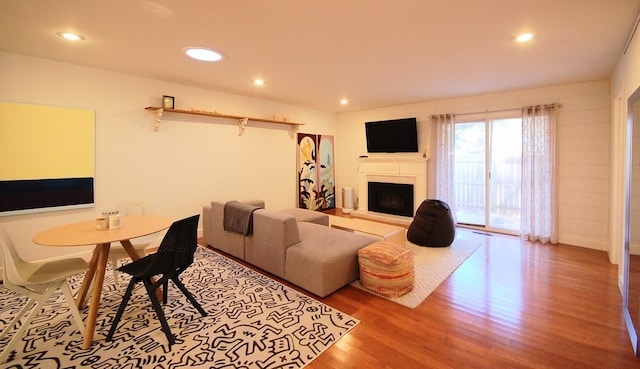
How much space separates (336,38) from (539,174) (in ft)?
12.6

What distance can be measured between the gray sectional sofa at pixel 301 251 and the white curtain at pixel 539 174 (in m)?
2.99

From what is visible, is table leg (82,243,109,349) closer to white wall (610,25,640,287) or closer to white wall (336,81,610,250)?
white wall (610,25,640,287)

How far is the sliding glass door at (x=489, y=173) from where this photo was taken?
4.89 meters

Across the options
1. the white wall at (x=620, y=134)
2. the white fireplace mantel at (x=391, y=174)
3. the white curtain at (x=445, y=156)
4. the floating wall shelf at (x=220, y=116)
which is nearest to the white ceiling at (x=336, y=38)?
the white wall at (x=620, y=134)

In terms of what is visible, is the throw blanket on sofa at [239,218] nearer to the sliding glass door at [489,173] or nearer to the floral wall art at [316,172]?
the floral wall art at [316,172]

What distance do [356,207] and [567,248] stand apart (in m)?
3.89

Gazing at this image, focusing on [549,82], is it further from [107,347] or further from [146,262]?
[107,347]

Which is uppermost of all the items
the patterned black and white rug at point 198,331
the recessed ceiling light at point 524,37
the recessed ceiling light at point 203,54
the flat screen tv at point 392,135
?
the recessed ceiling light at point 203,54

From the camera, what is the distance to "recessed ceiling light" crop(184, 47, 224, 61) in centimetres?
298

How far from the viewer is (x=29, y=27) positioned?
2.48m

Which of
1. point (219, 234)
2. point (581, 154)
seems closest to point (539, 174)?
point (581, 154)

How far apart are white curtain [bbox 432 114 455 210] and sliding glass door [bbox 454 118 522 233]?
0.17 metres

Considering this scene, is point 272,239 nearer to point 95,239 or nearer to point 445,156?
point 95,239

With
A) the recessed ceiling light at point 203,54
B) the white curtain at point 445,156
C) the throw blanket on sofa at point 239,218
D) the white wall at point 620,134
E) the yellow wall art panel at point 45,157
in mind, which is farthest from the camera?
the white curtain at point 445,156
